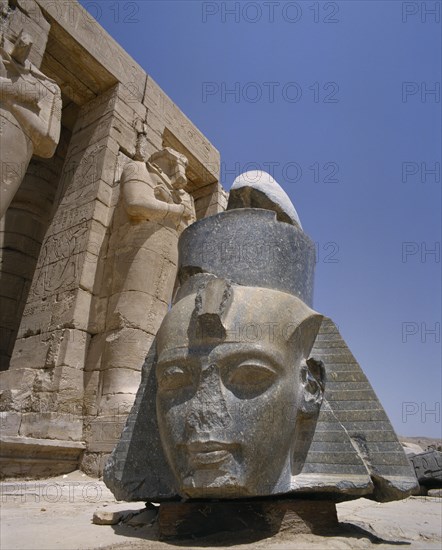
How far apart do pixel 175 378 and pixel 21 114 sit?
12.9 feet

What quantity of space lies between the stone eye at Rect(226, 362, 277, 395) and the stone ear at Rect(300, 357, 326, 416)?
0.87 ft

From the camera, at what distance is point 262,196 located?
3.15 meters

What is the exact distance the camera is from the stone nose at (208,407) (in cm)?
217

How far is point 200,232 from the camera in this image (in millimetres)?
2930

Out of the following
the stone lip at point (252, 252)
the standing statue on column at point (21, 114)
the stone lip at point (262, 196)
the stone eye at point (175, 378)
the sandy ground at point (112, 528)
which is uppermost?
the standing statue on column at point (21, 114)

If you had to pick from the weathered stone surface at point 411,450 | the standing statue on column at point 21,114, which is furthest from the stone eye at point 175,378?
the weathered stone surface at point 411,450

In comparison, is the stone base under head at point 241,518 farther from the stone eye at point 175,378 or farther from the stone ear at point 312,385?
the stone eye at point 175,378

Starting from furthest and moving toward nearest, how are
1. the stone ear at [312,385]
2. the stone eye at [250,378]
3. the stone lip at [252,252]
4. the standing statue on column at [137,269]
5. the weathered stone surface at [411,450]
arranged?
the weathered stone surface at [411,450], the standing statue on column at [137,269], the stone lip at [252,252], the stone ear at [312,385], the stone eye at [250,378]

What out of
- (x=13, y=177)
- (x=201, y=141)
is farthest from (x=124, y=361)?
(x=201, y=141)

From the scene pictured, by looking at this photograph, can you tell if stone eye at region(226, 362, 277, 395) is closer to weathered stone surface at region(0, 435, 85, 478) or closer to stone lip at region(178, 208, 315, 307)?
stone lip at region(178, 208, 315, 307)

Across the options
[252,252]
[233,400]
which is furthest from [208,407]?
[252,252]

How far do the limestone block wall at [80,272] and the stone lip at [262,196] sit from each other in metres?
3.07

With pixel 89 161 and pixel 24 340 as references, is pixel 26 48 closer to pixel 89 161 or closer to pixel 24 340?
pixel 89 161

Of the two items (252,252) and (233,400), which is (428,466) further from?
(233,400)
